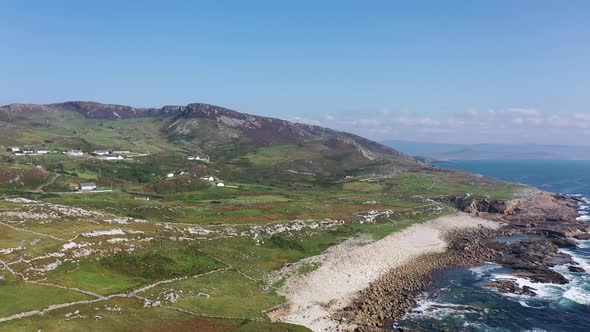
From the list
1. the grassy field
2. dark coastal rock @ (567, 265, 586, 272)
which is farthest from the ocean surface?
the grassy field

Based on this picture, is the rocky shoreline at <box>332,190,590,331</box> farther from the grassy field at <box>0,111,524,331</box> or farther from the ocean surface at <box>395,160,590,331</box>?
the grassy field at <box>0,111,524,331</box>

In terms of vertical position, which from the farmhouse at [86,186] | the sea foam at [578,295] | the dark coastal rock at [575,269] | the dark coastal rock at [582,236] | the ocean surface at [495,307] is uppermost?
the farmhouse at [86,186]

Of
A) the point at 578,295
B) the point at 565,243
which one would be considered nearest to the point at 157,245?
the point at 578,295

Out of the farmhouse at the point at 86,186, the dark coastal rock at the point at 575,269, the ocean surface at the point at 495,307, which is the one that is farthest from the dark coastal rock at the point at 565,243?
the farmhouse at the point at 86,186

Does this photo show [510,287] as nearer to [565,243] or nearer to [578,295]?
[578,295]

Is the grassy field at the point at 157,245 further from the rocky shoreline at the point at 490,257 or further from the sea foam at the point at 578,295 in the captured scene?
the sea foam at the point at 578,295

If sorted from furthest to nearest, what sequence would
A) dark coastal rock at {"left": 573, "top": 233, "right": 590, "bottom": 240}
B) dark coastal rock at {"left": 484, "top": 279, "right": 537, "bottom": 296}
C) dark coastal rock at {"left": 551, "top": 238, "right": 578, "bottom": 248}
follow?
dark coastal rock at {"left": 573, "top": 233, "right": 590, "bottom": 240}
dark coastal rock at {"left": 551, "top": 238, "right": 578, "bottom": 248}
dark coastal rock at {"left": 484, "top": 279, "right": 537, "bottom": 296}

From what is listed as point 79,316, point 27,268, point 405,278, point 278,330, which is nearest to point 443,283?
point 405,278

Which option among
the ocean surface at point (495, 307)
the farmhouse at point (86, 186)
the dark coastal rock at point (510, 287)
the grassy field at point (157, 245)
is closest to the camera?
the grassy field at point (157, 245)

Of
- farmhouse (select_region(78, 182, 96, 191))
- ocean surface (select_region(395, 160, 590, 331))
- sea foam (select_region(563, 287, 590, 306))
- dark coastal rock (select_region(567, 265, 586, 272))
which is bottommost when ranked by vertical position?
ocean surface (select_region(395, 160, 590, 331))
